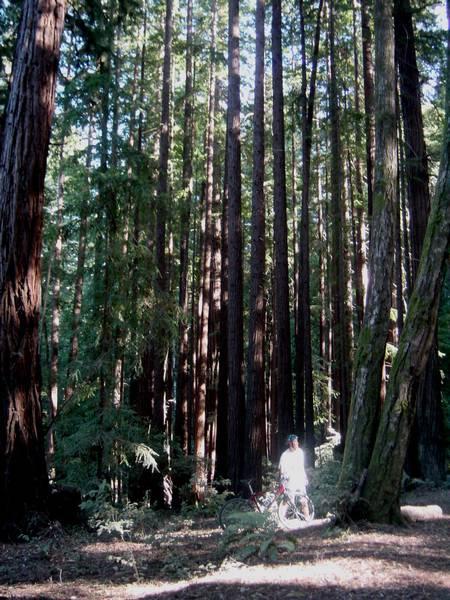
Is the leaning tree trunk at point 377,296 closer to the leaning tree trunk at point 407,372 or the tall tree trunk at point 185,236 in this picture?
the leaning tree trunk at point 407,372

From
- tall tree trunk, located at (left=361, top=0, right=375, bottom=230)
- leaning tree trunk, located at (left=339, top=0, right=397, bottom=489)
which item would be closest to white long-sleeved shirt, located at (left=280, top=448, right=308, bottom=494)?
leaning tree trunk, located at (left=339, top=0, right=397, bottom=489)

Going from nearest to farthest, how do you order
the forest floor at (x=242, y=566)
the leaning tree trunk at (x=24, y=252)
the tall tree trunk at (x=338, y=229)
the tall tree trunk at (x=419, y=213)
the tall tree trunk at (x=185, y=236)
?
the forest floor at (x=242, y=566) < the leaning tree trunk at (x=24, y=252) < the tall tree trunk at (x=419, y=213) < the tall tree trunk at (x=185, y=236) < the tall tree trunk at (x=338, y=229)

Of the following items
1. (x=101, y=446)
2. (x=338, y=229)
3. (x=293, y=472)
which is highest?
(x=338, y=229)

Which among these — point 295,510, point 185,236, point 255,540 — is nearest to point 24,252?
point 255,540

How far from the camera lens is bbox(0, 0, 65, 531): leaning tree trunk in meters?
7.25

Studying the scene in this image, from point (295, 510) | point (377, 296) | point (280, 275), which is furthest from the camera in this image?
point (280, 275)

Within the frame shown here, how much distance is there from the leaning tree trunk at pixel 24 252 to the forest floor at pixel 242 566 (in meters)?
0.93

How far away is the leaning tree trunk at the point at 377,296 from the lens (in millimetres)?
8914

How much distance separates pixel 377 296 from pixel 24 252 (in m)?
5.53

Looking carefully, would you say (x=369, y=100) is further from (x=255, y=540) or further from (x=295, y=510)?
(x=255, y=540)

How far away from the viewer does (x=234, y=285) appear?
14.9 m

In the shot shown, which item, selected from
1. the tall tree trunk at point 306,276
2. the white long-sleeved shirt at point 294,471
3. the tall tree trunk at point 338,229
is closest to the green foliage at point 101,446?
the white long-sleeved shirt at point 294,471

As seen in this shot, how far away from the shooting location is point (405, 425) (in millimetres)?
8531

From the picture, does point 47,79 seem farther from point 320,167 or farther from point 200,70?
point 320,167
